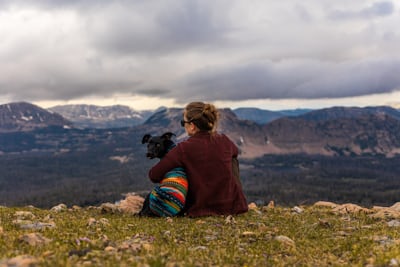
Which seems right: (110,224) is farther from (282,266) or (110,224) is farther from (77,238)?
(282,266)

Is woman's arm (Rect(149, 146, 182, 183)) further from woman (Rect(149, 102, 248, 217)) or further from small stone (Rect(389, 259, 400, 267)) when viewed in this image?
small stone (Rect(389, 259, 400, 267))

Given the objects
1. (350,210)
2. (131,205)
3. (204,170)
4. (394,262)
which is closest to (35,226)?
(204,170)

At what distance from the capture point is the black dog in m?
14.0

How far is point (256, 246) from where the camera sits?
30.9 feet

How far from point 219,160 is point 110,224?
15.2ft

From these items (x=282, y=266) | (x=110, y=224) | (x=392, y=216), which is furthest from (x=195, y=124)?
(x=392, y=216)

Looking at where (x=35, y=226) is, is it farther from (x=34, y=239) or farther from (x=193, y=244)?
(x=193, y=244)

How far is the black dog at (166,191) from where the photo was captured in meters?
14.0

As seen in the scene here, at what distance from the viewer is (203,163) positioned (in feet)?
47.2

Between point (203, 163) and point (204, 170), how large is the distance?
267 mm

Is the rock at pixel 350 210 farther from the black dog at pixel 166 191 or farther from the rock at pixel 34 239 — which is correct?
the rock at pixel 34 239

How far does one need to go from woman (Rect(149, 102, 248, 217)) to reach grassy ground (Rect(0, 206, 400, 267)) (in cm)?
119

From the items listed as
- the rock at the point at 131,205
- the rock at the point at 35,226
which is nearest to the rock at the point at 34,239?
the rock at the point at 35,226

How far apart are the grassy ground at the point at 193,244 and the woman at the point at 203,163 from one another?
119 cm
